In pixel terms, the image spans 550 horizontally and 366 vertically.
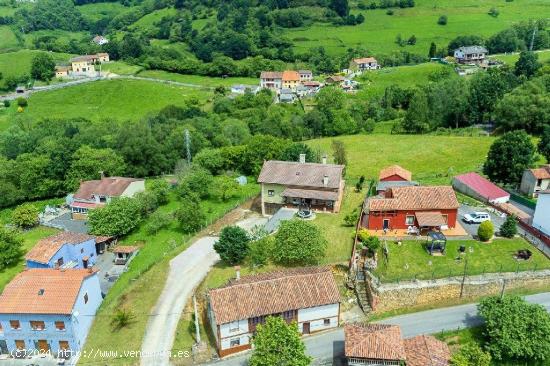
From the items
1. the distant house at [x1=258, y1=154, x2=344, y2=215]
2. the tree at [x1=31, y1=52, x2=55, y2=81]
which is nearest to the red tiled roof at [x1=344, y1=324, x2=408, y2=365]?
the distant house at [x1=258, y1=154, x2=344, y2=215]

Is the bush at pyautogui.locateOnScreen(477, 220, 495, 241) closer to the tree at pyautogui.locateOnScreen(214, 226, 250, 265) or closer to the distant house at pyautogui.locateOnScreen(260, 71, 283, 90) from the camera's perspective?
the tree at pyautogui.locateOnScreen(214, 226, 250, 265)

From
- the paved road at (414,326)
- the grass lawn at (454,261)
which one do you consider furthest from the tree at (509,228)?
the paved road at (414,326)

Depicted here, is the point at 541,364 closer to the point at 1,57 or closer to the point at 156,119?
the point at 156,119

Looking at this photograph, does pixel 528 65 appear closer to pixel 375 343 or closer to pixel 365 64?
pixel 365 64

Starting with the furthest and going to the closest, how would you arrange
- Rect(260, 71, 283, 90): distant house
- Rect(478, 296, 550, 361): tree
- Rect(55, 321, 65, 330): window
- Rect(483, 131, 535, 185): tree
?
Rect(260, 71, 283, 90): distant house
Rect(483, 131, 535, 185): tree
Rect(55, 321, 65, 330): window
Rect(478, 296, 550, 361): tree

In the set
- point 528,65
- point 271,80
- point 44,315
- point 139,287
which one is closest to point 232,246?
point 139,287

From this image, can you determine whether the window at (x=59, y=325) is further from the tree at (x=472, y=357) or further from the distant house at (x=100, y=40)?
the distant house at (x=100, y=40)

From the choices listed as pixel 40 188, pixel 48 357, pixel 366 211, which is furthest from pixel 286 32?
pixel 48 357
